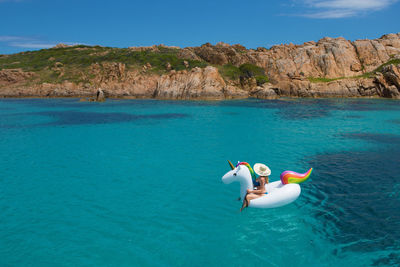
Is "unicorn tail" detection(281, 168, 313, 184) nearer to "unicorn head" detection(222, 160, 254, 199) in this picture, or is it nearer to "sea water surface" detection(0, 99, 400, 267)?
"sea water surface" detection(0, 99, 400, 267)

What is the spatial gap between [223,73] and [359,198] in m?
88.7

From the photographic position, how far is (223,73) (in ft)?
316

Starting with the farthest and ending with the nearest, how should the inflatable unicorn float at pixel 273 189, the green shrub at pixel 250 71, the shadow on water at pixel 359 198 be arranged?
the green shrub at pixel 250 71 → the inflatable unicorn float at pixel 273 189 → the shadow on water at pixel 359 198

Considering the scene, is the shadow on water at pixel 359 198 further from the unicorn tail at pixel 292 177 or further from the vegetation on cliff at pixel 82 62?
the vegetation on cliff at pixel 82 62

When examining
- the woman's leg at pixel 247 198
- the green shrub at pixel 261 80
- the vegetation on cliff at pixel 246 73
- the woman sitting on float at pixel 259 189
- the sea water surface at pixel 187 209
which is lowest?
the sea water surface at pixel 187 209

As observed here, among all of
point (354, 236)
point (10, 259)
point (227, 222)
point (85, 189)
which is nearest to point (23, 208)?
point (85, 189)

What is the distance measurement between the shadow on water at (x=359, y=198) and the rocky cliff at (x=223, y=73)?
63.0 metres

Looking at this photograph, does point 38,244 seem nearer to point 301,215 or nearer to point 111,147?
point 301,215

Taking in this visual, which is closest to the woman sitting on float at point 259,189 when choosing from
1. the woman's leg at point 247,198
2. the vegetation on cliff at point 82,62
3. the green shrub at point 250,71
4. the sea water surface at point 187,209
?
the woman's leg at point 247,198

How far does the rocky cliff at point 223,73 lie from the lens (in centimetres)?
8101

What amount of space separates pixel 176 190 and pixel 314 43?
416ft

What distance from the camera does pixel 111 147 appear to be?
68.5 ft

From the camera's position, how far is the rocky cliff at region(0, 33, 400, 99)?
8101 cm

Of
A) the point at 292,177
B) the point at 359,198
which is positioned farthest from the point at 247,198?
the point at 359,198
